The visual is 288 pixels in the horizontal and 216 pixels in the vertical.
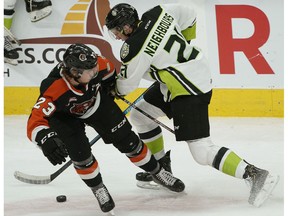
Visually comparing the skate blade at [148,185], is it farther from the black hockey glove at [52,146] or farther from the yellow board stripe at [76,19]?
the yellow board stripe at [76,19]

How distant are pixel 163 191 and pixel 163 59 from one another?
0.83 metres

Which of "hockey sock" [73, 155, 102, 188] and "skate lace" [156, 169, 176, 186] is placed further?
"skate lace" [156, 169, 176, 186]

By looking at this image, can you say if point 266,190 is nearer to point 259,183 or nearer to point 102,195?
point 259,183

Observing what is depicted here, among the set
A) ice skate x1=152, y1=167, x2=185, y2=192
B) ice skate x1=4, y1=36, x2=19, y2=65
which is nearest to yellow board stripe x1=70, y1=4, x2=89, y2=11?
ice skate x1=4, y1=36, x2=19, y2=65

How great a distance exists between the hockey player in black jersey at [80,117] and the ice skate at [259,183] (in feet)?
1.91

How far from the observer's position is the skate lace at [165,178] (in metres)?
3.97

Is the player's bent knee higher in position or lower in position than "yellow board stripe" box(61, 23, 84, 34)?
lower

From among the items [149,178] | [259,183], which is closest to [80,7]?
[149,178]

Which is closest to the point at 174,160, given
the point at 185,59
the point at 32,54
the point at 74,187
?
the point at 74,187

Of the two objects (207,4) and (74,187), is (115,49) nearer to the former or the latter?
(207,4)

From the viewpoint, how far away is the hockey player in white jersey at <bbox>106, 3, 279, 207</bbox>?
3.64 metres

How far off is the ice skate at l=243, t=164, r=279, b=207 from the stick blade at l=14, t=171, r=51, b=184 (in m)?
1.28

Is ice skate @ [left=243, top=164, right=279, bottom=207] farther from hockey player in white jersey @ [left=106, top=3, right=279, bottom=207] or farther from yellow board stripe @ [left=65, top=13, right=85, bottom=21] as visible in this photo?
yellow board stripe @ [left=65, top=13, right=85, bottom=21]

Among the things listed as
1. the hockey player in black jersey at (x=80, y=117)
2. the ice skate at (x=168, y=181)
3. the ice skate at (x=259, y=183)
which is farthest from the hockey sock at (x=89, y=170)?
the ice skate at (x=259, y=183)
